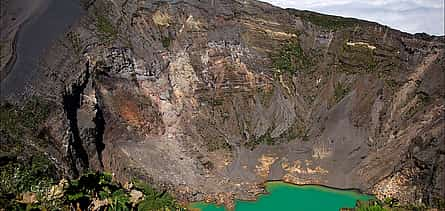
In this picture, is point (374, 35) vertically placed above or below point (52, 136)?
above

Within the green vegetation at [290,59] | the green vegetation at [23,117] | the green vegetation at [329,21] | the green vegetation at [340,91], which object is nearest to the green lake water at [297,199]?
the green vegetation at [340,91]

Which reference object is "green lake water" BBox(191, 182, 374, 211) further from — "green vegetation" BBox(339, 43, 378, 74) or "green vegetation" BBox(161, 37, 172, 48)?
"green vegetation" BBox(161, 37, 172, 48)

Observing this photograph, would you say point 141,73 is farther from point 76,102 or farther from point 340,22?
point 340,22

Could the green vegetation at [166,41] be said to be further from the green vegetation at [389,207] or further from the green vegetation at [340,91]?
the green vegetation at [389,207]

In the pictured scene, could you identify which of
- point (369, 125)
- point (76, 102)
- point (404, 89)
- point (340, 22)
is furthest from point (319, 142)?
point (76, 102)

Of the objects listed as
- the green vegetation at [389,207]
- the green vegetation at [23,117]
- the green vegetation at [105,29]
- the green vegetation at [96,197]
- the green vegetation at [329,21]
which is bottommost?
the green vegetation at [389,207]

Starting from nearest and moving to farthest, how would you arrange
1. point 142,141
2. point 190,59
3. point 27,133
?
point 27,133 → point 142,141 → point 190,59
